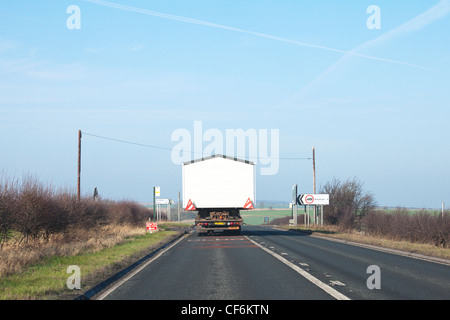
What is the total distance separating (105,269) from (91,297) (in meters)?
3.69

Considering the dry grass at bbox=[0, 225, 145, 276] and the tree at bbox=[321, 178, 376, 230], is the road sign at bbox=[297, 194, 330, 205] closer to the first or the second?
the tree at bbox=[321, 178, 376, 230]

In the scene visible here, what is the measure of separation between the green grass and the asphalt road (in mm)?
821

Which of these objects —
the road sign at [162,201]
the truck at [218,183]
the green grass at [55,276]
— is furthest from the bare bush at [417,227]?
the road sign at [162,201]

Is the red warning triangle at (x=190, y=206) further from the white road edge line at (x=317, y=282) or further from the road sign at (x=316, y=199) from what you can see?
the road sign at (x=316, y=199)

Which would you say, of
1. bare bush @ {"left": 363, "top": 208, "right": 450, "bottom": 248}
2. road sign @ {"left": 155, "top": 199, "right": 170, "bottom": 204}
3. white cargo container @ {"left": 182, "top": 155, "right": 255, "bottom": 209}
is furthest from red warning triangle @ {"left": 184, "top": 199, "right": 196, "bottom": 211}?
road sign @ {"left": 155, "top": 199, "right": 170, "bottom": 204}

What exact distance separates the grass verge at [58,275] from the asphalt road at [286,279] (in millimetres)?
729

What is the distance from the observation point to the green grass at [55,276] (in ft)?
31.6

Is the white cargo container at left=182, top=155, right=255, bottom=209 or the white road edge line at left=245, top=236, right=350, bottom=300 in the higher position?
the white cargo container at left=182, top=155, right=255, bottom=209

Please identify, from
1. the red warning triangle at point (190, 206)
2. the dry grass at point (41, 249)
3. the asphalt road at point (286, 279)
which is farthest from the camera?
the red warning triangle at point (190, 206)

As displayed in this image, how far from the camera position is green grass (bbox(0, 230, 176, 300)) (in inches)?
379
